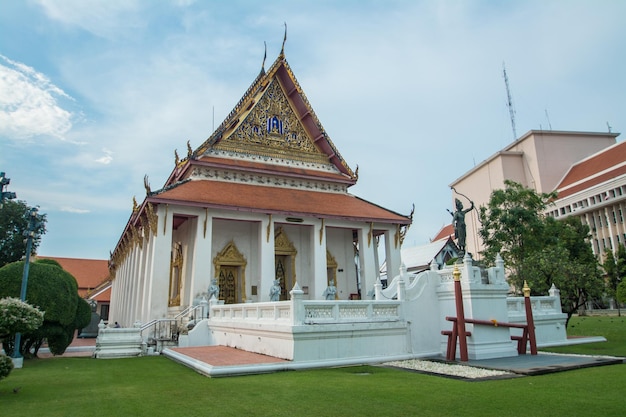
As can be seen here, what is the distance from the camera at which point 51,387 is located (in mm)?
7098

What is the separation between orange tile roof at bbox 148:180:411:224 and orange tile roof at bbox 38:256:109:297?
28076 mm

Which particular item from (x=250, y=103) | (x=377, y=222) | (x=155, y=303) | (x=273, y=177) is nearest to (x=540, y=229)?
(x=377, y=222)

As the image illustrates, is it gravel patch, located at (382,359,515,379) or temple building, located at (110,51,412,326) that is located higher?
temple building, located at (110,51,412,326)

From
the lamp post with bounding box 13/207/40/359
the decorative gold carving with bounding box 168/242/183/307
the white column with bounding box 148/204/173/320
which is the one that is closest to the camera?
the lamp post with bounding box 13/207/40/359

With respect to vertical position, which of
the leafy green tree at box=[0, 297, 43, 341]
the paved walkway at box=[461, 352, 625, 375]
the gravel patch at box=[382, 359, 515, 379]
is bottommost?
the gravel patch at box=[382, 359, 515, 379]

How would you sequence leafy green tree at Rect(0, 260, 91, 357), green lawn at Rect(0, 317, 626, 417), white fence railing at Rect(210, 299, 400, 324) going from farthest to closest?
leafy green tree at Rect(0, 260, 91, 357) → white fence railing at Rect(210, 299, 400, 324) → green lawn at Rect(0, 317, 626, 417)

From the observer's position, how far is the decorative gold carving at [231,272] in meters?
17.2

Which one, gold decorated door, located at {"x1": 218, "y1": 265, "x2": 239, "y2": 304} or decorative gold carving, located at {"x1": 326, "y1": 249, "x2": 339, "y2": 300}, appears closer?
gold decorated door, located at {"x1": 218, "y1": 265, "x2": 239, "y2": 304}

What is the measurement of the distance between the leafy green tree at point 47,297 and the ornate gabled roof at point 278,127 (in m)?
8.51

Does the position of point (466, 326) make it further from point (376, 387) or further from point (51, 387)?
point (51, 387)

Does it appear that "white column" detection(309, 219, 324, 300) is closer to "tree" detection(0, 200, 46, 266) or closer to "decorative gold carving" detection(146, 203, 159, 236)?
"decorative gold carving" detection(146, 203, 159, 236)

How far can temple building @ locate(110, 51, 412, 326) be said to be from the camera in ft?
51.3

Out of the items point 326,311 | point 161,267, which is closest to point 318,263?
point 161,267

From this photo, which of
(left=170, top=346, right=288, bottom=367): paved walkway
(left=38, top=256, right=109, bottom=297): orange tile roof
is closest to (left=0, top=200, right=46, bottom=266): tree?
(left=38, top=256, right=109, bottom=297): orange tile roof
